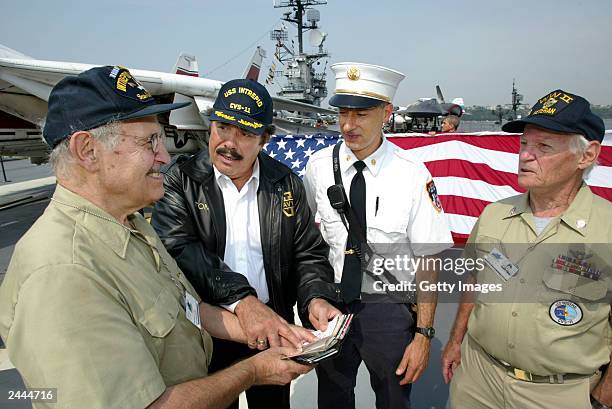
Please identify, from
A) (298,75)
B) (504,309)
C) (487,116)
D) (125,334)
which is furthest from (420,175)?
(487,116)

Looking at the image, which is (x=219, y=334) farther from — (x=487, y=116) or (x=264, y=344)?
(x=487, y=116)

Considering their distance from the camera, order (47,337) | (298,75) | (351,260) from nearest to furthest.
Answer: (47,337) < (351,260) < (298,75)

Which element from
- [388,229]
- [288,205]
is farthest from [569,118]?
[288,205]

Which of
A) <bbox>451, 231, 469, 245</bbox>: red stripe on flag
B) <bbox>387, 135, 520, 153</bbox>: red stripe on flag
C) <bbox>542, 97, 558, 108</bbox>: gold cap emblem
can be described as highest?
<bbox>387, 135, 520, 153</bbox>: red stripe on flag

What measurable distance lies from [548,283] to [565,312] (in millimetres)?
128

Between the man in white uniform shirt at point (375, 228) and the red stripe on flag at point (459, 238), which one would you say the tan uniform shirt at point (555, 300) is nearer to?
the man in white uniform shirt at point (375, 228)

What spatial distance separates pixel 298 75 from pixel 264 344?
44004mm

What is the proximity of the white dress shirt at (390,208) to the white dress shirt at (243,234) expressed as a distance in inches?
17.9

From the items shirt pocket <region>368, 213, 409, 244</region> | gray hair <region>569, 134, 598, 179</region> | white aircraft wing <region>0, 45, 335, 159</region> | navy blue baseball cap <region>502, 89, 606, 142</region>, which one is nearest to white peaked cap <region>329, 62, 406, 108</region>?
shirt pocket <region>368, 213, 409, 244</region>

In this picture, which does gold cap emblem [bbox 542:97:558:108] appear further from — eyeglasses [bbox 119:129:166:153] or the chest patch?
eyeglasses [bbox 119:129:166:153]

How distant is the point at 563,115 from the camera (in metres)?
1.64

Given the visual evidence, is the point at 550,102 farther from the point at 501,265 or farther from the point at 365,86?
the point at 365,86

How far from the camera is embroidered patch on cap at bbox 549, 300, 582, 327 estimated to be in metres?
1.54

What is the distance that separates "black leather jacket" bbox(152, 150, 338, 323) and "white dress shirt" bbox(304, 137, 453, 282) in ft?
0.60
